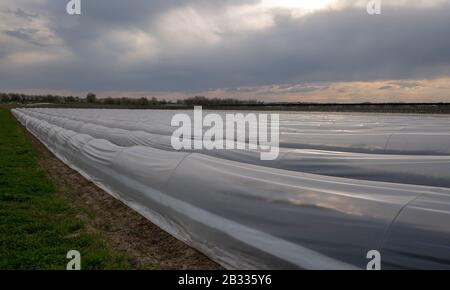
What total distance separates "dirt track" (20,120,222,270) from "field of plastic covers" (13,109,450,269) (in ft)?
0.48

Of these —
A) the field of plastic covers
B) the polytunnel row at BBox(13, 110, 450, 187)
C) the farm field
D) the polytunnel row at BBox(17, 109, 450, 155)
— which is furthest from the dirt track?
the polytunnel row at BBox(17, 109, 450, 155)

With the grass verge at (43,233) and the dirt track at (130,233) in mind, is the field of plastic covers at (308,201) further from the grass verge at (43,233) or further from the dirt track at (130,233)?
the grass verge at (43,233)

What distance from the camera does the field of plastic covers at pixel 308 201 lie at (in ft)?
9.63

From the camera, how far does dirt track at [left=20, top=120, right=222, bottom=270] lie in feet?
14.8

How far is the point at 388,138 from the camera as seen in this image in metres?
6.30

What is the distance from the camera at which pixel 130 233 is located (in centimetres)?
551

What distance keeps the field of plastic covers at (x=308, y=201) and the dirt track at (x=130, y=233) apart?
0.48 feet

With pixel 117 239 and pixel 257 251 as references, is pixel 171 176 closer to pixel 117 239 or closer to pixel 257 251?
pixel 117 239

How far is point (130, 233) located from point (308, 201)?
119 inches

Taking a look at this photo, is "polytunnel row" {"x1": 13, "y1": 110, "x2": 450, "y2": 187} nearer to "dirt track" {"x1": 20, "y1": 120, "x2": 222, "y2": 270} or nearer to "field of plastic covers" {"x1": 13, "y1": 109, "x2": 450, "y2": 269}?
"field of plastic covers" {"x1": 13, "y1": 109, "x2": 450, "y2": 269}

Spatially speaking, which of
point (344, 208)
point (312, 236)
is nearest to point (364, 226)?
point (344, 208)

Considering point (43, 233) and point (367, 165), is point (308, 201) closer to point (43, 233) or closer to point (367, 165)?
point (367, 165)

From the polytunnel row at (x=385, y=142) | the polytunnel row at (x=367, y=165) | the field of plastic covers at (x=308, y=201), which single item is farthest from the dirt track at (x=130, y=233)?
the polytunnel row at (x=385, y=142)

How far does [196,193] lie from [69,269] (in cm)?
174
